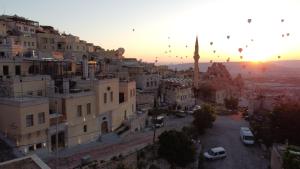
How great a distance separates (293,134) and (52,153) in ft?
68.6

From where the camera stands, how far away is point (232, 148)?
30.7 meters

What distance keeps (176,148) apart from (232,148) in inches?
414

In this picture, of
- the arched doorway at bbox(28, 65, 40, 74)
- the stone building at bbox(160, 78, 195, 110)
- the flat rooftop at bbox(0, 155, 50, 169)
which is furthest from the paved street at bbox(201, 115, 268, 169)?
the flat rooftop at bbox(0, 155, 50, 169)

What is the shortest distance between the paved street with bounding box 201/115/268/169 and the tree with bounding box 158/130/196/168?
189 inches

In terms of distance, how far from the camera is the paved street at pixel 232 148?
88.3ft

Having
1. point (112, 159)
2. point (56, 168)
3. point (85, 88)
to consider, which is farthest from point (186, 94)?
point (56, 168)

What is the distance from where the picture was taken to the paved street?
2692cm

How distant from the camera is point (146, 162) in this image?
2328 cm

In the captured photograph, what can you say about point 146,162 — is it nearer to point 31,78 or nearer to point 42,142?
point 42,142

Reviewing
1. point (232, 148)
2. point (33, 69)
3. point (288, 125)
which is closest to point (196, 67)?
point (232, 148)

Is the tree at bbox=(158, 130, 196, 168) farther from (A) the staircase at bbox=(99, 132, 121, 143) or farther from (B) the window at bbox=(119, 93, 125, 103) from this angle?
(B) the window at bbox=(119, 93, 125, 103)

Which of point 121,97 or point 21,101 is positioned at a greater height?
point 21,101

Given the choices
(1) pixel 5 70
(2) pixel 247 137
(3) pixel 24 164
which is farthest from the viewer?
(2) pixel 247 137

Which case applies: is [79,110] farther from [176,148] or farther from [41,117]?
[176,148]
